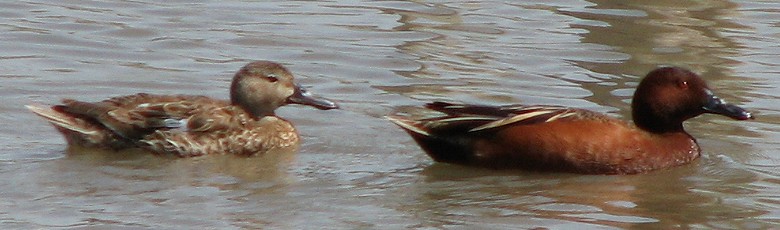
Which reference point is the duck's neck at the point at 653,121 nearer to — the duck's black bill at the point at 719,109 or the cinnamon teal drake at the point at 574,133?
the cinnamon teal drake at the point at 574,133

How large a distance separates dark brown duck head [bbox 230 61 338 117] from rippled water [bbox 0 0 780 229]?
0.77ft

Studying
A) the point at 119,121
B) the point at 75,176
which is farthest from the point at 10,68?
the point at 75,176

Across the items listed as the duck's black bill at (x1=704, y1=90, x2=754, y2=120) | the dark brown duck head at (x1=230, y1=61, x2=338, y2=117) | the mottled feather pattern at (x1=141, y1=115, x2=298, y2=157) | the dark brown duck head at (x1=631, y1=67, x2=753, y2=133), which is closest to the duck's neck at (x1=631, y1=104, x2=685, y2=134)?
the dark brown duck head at (x1=631, y1=67, x2=753, y2=133)

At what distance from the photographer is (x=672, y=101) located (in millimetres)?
10023

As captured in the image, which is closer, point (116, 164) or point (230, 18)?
point (116, 164)

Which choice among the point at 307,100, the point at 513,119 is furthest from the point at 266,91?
the point at 513,119

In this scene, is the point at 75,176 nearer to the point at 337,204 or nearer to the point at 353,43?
the point at 337,204

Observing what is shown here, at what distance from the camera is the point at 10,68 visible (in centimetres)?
1216

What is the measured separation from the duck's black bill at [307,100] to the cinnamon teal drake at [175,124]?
0.03 m

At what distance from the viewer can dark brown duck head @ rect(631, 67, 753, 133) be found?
10000mm

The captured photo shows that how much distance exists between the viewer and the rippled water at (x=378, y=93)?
8727 mm

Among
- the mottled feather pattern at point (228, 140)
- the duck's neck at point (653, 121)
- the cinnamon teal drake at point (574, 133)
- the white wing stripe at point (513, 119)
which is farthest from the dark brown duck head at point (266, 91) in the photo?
the duck's neck at point (653, 121)

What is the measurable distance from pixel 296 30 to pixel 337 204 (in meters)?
5.25

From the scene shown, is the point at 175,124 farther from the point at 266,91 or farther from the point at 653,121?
the point at 653,121
